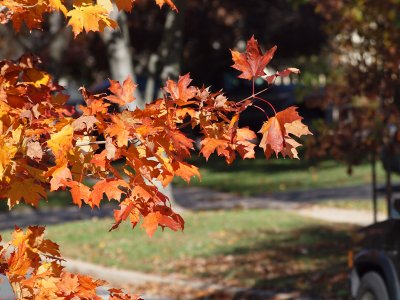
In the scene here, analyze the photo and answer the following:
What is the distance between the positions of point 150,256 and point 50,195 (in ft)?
37.0

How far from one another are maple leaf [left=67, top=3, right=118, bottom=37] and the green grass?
19.6 m

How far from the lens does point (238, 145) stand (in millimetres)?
4234

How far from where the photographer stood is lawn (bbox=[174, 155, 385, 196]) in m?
24.8

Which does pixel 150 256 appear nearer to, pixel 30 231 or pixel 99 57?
pixel 30 231

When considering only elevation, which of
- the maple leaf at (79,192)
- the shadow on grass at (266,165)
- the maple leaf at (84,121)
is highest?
the shadow on grass at (266,165)

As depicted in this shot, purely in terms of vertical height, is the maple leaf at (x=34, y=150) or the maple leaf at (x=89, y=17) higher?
the maple leaf at (x=89, y=17)

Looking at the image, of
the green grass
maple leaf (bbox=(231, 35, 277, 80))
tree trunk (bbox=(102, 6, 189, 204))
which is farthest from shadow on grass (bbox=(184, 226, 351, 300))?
the green grass

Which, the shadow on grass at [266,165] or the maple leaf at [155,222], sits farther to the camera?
the shadow on grass at [266,165]

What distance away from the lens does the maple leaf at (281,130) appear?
158 inches

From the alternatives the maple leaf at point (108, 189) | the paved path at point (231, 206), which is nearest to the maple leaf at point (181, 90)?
the maple leaf at point (108, 189)

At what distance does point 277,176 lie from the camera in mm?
27812

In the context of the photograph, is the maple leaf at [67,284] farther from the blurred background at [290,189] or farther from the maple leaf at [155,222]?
the blurred background at [290,189]

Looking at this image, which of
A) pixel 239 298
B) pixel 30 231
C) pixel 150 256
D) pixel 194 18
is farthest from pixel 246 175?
pixel 30 231

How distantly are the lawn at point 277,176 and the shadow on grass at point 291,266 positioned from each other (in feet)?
28.0
